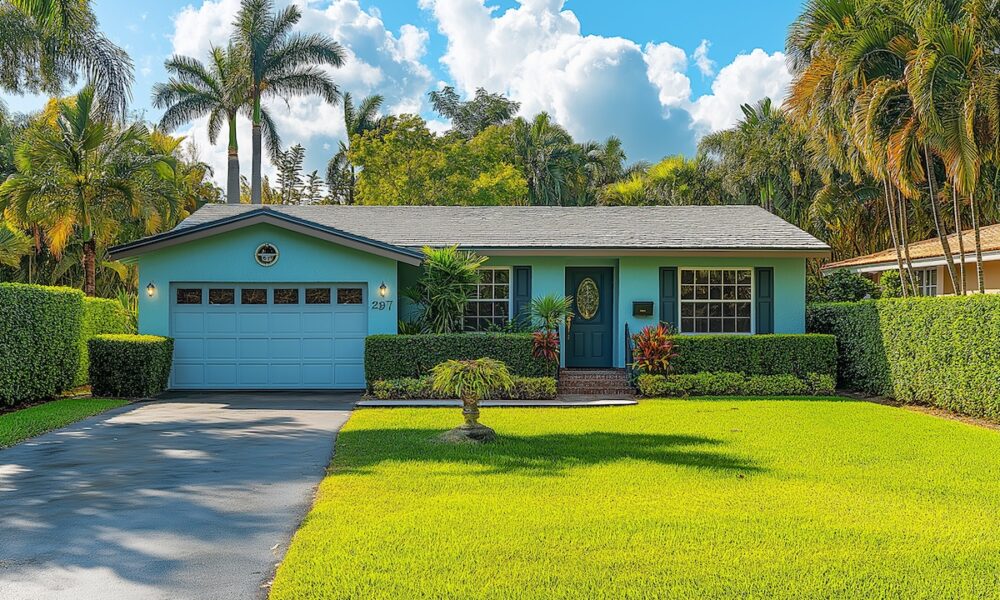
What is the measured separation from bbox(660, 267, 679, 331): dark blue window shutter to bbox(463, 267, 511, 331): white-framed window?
334 centimetres

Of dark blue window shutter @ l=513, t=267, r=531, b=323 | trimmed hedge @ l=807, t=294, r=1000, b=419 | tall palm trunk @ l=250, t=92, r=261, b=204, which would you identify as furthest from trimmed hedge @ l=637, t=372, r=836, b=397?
tall palm trunk @ l=250, t=92, r=261, b=204

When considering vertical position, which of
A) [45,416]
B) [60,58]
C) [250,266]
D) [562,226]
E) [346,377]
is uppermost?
[60,58]

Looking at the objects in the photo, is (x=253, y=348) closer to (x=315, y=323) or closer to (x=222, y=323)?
(x=222, y=323)

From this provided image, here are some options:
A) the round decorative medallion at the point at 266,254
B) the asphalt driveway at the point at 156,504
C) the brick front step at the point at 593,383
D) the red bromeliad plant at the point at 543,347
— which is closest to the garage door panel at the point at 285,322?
the round decorative medallion at the point at 266,254

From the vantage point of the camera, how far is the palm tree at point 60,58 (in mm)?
15836

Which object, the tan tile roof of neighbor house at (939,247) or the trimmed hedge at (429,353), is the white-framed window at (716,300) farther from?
the tan tile roof of neighbor house at (939,247)

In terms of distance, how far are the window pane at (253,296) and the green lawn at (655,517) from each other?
6412mm

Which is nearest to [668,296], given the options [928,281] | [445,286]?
[445,286]

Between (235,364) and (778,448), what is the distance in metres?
11.0

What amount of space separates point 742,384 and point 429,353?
616 cm

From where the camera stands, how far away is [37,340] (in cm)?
1336

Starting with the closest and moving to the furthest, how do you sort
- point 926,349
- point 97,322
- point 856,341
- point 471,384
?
point 471,384 → point 926,349 → point 856,341 → point 97,322

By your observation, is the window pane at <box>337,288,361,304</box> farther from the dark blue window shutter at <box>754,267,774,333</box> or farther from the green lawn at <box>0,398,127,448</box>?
the dark blue window shutter at <box>754,267,774,333</box>

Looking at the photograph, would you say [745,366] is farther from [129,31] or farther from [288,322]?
[129,31]
